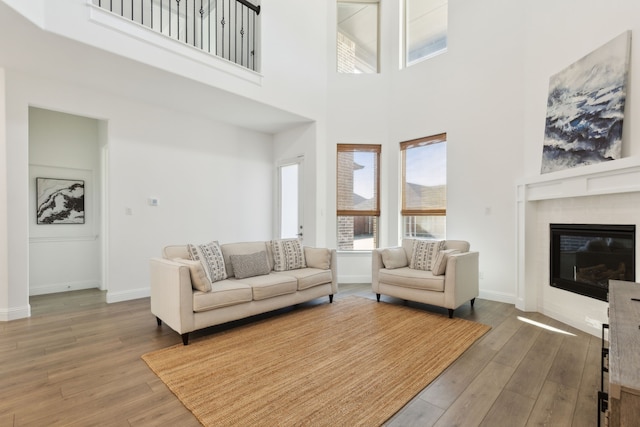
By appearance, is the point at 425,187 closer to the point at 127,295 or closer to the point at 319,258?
the point at 319,258

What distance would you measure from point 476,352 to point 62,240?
5.72 metres

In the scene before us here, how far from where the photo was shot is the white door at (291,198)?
5.55 meters

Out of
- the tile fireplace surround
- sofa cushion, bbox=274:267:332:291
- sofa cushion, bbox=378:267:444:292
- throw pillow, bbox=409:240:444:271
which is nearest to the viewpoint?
the tile fireplace surround

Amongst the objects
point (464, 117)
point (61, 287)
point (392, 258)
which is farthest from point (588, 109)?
point (61, 287)

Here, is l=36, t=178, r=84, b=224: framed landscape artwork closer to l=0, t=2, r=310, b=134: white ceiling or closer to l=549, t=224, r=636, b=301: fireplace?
l=0, t=2, r=310, b=134: white ceiling

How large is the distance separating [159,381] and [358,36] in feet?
19.8

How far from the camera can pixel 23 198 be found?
11.6 ft

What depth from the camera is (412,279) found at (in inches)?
150

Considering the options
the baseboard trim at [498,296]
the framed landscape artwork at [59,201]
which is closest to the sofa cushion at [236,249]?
the framed landscape artwork at [59,201]

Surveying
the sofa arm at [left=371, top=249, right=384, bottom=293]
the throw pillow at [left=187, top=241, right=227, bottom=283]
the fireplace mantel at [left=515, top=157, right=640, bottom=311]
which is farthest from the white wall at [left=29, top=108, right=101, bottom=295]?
the fireplace mantel at [left=515, top=157, right=640, bottom=311]

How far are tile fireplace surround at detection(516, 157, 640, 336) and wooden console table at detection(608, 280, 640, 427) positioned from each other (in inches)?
61.7

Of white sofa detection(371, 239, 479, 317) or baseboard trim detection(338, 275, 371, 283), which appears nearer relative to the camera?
white sofa detection(371, 239, 479, 317)

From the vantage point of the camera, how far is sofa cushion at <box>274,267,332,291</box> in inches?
149

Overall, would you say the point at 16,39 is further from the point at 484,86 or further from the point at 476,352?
the point at 484,86
